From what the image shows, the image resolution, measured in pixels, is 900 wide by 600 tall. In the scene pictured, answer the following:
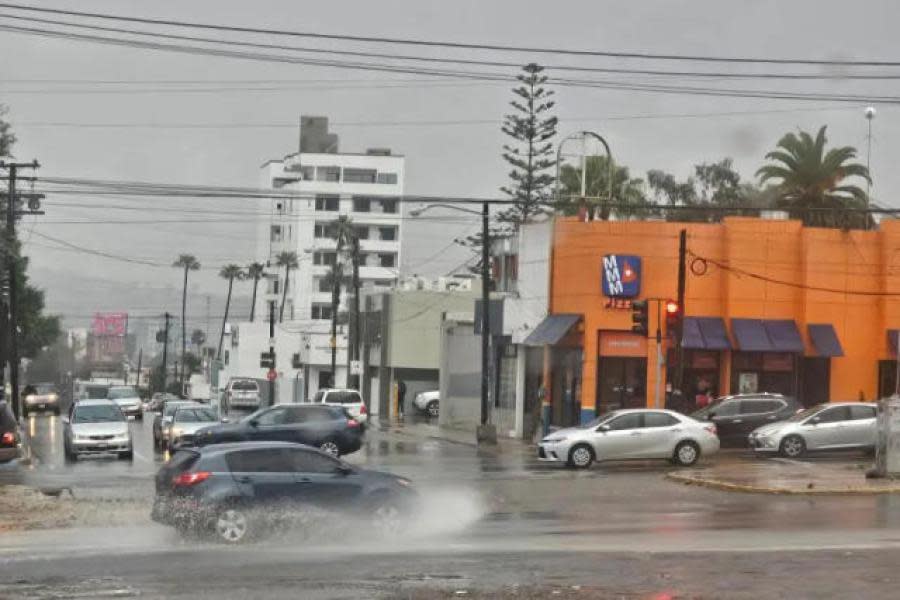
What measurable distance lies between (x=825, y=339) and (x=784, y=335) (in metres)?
1.33

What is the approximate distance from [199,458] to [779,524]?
875 centimetres

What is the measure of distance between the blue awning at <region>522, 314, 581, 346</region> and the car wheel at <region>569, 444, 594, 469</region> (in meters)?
12.4

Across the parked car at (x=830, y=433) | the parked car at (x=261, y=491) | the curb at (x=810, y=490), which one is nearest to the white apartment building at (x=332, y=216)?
the parked car at (x=830, y=433)

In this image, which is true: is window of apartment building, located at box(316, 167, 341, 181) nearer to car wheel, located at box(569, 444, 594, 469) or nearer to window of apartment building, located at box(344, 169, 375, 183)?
window of apartment building, located at box(344, 169, 375, 183)

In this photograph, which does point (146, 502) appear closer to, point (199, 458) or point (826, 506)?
point (199, 458)

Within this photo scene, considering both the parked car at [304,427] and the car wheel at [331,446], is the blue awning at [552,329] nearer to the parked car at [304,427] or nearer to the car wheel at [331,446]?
the parked car at [304,427]

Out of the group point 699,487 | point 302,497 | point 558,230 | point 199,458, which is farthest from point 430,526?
point 558,230

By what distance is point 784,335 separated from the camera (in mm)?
47688

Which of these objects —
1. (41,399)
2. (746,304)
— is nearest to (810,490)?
(746,304)

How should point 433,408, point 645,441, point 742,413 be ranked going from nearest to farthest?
point 645,441 → point 742,413 → point 433,408

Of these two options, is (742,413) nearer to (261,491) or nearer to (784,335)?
(784,335)

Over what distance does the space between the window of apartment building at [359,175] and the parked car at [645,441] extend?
101 metres

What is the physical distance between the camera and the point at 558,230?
49875mm

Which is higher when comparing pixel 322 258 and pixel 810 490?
pixel 322 258
